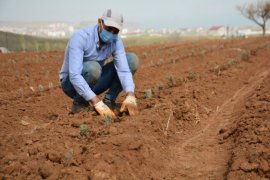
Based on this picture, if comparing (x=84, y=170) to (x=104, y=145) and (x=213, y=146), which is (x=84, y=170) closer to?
(x=104, y=145)

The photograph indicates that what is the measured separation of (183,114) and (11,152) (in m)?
2.41

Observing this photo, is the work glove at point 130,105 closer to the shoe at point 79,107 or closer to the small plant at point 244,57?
the shoe at point 79,107

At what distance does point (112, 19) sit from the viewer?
4469 mm

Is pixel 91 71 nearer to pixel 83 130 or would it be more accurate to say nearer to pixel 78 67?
pixel 78 67

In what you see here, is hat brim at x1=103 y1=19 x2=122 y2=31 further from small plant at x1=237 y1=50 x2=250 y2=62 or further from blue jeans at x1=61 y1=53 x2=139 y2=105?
small plant at x1=237 y1=50 x2=250 y2=62

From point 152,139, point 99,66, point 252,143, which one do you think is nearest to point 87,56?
point 99,66

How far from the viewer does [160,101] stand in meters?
5.55

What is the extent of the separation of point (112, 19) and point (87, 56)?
67 centimetres

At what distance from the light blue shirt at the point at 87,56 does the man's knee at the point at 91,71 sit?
0.40 ft

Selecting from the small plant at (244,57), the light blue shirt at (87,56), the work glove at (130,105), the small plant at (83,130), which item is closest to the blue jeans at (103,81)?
the light blue shirt at (87,56)

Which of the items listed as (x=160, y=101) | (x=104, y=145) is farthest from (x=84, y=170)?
(x=160, y=101)

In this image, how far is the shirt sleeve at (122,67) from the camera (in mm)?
4910

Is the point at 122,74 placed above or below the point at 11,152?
above

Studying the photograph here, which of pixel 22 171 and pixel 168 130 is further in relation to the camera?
pixel 168 130
